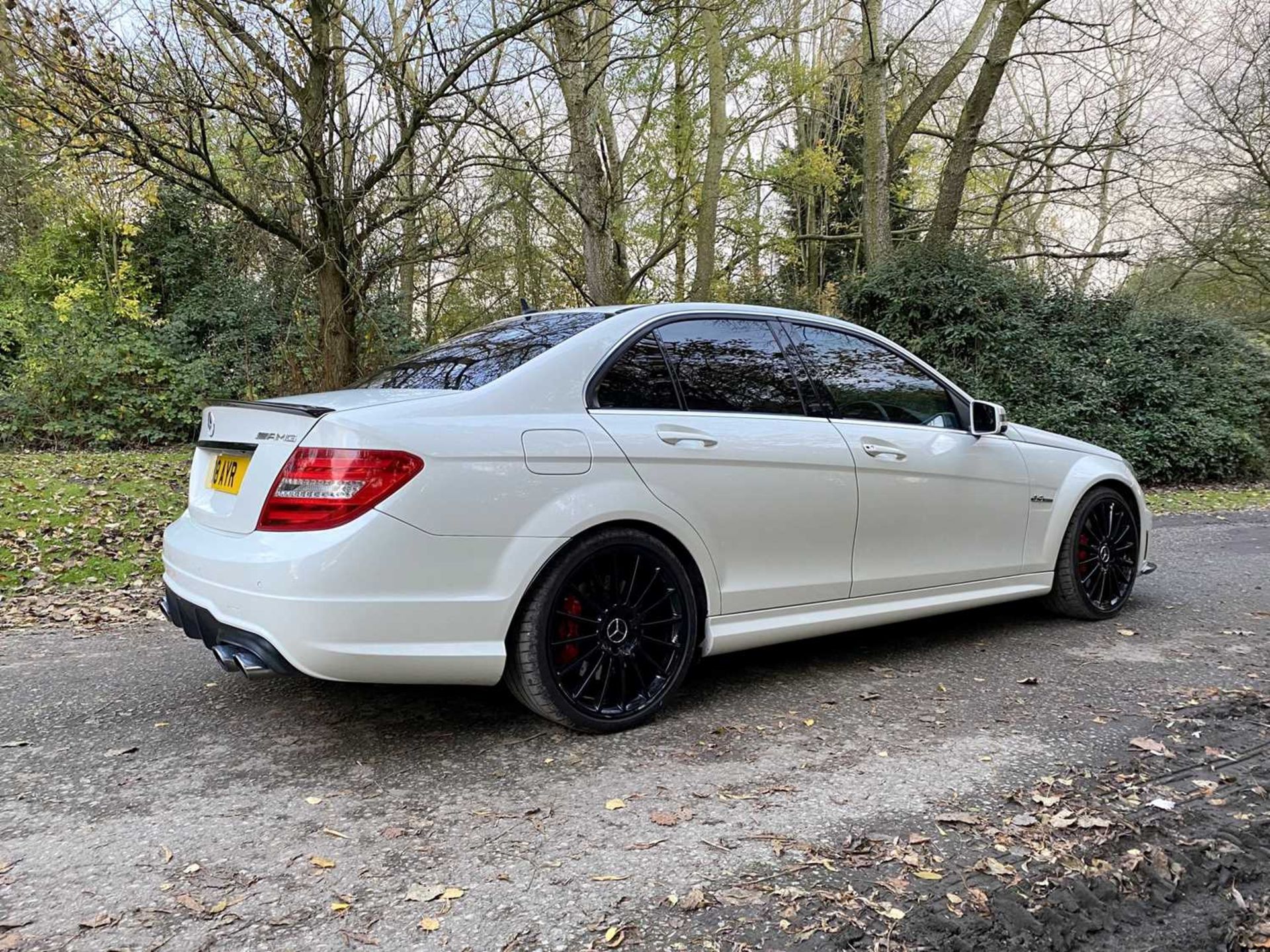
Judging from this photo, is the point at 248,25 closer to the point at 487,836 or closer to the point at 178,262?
the point at 487,836

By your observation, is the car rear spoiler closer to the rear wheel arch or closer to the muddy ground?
the rear wheel arch

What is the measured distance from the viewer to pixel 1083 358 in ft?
39.8

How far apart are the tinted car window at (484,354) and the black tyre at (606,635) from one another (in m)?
0.78

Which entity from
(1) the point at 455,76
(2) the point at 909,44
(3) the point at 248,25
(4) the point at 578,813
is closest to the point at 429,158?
(1) the point at 455,76

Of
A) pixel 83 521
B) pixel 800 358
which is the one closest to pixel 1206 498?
pixel 800 358

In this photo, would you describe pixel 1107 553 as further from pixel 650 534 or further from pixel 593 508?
pixel 593 508

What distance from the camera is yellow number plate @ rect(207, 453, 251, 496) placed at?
3.10m

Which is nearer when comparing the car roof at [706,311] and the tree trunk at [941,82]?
the car roof at [706,311]

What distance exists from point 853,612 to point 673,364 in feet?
4.66

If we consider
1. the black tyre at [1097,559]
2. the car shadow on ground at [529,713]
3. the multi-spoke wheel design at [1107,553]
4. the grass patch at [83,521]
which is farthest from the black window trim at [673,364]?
the grass patch at [83,521]

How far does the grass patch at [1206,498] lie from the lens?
33.8 ft

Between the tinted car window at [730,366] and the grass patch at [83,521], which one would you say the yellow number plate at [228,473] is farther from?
the grass patch at [83,521]

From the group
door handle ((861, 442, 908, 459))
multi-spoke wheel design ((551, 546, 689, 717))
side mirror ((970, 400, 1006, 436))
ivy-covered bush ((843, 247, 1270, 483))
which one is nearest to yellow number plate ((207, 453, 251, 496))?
multi-spoke wheel design ((551, 546, 689, 717))

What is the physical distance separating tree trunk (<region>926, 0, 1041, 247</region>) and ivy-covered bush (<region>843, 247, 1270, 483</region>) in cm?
120
